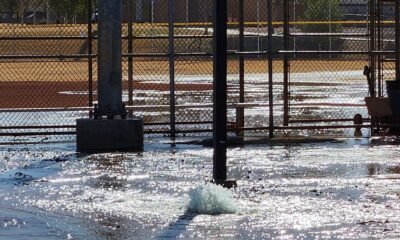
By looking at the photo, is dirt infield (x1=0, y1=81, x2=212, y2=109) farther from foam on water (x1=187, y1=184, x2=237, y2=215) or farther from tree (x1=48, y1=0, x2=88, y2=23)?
foam on water (x1=187, y1=184, x2=237, y2=215)

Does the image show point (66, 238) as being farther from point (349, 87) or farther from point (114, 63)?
point (349, 87)

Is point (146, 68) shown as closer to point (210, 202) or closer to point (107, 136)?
point (107, 136)

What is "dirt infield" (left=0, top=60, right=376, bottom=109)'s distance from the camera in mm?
27844

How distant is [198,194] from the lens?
12.4 metres

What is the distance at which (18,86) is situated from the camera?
3272 centimetres

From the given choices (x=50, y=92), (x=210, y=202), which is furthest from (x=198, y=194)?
(x=50, y=92)

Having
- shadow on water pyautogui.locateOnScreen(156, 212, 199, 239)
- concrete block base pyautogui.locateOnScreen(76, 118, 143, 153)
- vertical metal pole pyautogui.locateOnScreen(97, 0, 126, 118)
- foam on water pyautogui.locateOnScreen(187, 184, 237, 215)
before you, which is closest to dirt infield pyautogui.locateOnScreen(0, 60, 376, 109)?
vertical metal pole pyautogui.locateOnScreen(97, 0, 126, 118)

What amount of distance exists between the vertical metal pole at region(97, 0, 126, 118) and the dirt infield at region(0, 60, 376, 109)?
7632 millimetres

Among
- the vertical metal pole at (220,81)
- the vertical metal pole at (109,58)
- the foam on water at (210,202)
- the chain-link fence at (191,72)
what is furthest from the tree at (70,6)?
the foam on water at (210,202)

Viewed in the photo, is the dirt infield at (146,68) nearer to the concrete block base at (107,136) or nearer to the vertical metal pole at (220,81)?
the concrete block base at (107,136)

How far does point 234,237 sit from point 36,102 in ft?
57.4

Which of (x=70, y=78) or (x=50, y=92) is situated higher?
(x=70, y=78)

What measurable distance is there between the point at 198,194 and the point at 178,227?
1094mm

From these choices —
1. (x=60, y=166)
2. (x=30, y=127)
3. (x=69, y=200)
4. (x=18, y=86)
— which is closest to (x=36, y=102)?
(x=18, y=86)
